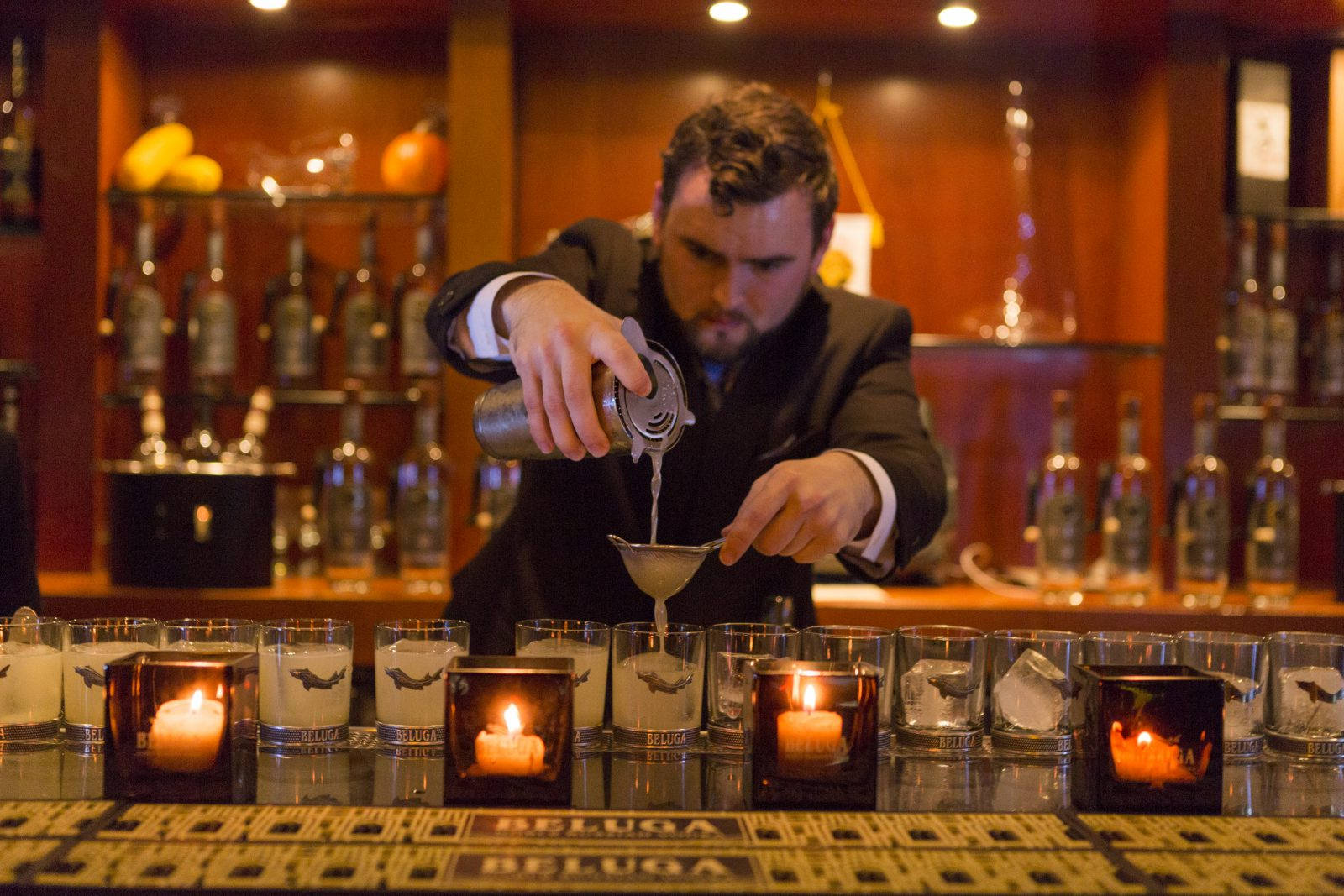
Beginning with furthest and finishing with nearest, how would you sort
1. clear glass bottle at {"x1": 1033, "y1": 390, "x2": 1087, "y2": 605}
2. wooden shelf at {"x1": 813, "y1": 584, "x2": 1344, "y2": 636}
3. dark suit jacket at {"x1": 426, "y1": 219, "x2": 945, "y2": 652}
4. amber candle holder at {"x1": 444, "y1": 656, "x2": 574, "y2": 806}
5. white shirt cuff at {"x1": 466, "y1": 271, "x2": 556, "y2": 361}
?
1. clear glass bottle at {"x1": 1033, "y1": 390, "x2": 1087, "y2": 605}
2. wooden shelf at {"x1": 813, "y1": 584, "x2": 1344, "y2": 636}
3. dark suit jacket at {"x1": 426, "y1": 219, "x2": 945, "y2": 652}
4. white shirt cuff at {"x1": 466, "y1": 271, "x2": 556, "y2": 361}
5. amber candle holder at {"x1": 444, "y1": 656, "x2": 574, "y2": 806}

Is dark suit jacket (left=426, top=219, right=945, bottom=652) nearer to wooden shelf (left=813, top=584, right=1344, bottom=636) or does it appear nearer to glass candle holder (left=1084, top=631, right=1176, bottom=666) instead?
glass candle holder (left=1084, top=631, right=1176, bottom=666)

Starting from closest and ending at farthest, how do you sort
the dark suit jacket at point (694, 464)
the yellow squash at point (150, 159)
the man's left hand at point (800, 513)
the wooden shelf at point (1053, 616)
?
1. the man's left hand at point (800, 513)
2. the dark suit jacket at point (694, 464)
3. the wooden shelf at point (1053, 616)
4. the yellow squash at point (150, 159)

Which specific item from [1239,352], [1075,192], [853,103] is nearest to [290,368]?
[853,103]

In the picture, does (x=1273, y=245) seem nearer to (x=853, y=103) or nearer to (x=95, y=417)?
(x=853, y=103)

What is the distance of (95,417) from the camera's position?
3.29 m

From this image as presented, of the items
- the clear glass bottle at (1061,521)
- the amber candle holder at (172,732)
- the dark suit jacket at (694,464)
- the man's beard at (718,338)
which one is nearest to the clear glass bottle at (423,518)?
the dark suit jacket at (694,464)

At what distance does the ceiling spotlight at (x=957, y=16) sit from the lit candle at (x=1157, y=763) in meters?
2.43

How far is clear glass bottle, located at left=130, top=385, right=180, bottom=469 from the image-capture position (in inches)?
125

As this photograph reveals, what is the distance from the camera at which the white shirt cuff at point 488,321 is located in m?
1.64

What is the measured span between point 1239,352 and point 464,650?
8.62 ft

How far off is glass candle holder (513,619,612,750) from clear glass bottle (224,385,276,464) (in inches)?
80.9

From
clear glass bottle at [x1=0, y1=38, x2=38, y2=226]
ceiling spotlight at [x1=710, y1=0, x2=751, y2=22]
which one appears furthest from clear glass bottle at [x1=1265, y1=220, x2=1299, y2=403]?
clear glass bottle at [x1=0, y1=38, x2=38, y2=226]

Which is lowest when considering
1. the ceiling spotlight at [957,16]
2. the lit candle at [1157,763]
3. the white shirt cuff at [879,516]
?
the lit candle at [1157,763]

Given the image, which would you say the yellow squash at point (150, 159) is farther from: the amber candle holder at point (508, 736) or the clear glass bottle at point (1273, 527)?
the clear glass bottle at point (1273, 527)
